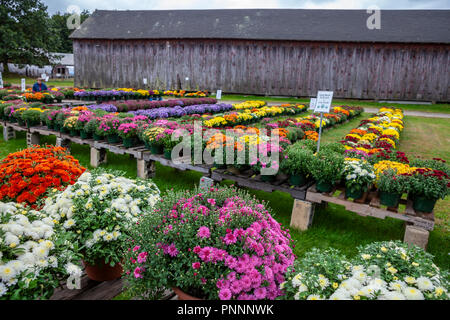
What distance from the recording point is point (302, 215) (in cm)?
477

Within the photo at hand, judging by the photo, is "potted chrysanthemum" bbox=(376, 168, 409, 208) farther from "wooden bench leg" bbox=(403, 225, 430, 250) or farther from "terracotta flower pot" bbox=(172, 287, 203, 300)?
"terracotta flower pot" bbox=(172, 287, 203, 300)

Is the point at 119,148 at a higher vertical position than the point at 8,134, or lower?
higher

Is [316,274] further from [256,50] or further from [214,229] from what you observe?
[256,50]

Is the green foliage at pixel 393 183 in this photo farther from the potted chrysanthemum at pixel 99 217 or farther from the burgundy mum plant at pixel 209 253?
the potted chrysanthemum at pixel 99 217

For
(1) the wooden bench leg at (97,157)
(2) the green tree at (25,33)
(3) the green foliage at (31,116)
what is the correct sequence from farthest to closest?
1. (2) the green tree at (25,33)
2. (3) the green foliage at (31,116)
3. (1) the wooden bench leg at (97,157)

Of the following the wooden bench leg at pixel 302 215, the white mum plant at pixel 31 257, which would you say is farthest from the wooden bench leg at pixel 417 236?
the white mum plant at pixel 31 257

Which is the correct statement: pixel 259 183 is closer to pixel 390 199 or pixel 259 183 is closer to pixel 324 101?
pixel 390 199

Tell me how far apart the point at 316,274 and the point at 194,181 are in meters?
4.75

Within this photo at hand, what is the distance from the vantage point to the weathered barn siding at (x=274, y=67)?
23875mm

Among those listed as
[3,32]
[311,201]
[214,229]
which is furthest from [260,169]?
[3,32]

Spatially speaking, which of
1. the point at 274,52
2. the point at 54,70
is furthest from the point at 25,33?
the point at 274,52

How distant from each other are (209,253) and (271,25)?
29.1 m

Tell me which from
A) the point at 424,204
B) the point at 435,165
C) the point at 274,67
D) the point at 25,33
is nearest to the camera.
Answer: the point at 424,204

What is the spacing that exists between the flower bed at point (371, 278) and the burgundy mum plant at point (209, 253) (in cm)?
23
